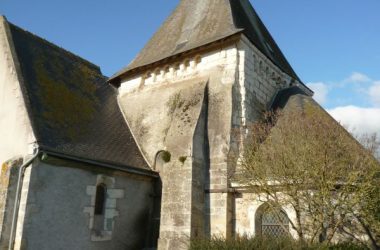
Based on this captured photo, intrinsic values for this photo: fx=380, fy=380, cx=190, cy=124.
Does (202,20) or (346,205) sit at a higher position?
(202,20)

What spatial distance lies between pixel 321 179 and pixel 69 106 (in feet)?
24.1

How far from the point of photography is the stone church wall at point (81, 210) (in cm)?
840

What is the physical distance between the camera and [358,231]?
807 centimetres

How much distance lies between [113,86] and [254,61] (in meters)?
5.70

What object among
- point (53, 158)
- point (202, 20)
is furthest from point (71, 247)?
point (202, 20)

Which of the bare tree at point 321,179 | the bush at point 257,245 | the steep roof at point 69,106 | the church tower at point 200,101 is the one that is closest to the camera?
the bush at point 257,245

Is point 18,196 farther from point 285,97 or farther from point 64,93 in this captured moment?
point 285,97

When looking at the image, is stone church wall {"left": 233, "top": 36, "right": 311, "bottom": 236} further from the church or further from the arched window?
the arched window

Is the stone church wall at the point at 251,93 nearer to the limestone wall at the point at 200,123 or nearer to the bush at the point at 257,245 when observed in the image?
the limestone wall at the point at 200,123

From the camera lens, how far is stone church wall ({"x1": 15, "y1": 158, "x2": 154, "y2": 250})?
840 centimetres

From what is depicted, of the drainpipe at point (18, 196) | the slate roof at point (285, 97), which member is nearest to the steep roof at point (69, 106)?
the drainpipe at point (18, 196)

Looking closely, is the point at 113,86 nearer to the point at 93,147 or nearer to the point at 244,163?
the point at 93,147

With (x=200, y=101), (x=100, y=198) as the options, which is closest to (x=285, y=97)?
(x=200, y=101)

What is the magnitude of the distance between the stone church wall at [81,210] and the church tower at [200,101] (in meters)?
1.18
